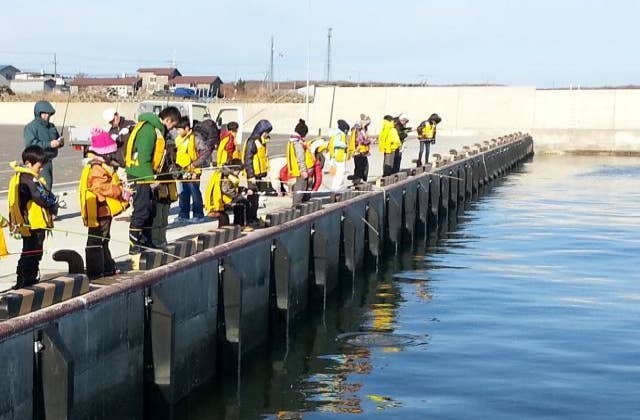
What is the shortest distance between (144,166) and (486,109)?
213 ft

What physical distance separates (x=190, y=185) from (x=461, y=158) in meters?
20.9

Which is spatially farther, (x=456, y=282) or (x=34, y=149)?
(x=456, y=282)

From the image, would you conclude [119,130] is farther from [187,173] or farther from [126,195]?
[126,195]

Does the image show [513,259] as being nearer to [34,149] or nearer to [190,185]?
[190,185]

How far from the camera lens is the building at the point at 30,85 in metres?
128

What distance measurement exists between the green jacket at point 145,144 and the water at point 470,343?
2.52 m

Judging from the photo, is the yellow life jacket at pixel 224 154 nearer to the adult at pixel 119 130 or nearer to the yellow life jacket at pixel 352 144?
the adult at pixel 119 130

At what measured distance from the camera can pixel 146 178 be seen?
567 inches

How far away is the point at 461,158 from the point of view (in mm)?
39281

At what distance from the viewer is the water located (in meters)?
12.5

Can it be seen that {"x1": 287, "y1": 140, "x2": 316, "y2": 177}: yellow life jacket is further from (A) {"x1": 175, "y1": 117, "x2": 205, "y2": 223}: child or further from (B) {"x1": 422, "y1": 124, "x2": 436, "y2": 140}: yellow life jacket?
(B) {"x1": 422, "y1": 124, "x2": 436, "y2": 140}: yellow life jacket

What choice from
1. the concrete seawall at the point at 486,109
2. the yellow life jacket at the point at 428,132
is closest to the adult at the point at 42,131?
the yellow life jacket at the point at 428,132

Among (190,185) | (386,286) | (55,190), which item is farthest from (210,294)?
(55,190)

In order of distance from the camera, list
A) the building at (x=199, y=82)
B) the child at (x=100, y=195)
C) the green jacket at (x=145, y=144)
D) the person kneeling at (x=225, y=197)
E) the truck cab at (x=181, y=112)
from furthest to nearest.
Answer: the building at (x=199, y=82), the truck cab at (x=181, y=112), the person kneeling at (x=225, y=197), the green jacket at (x=145, y=144), the child at (x=100, y=195)
